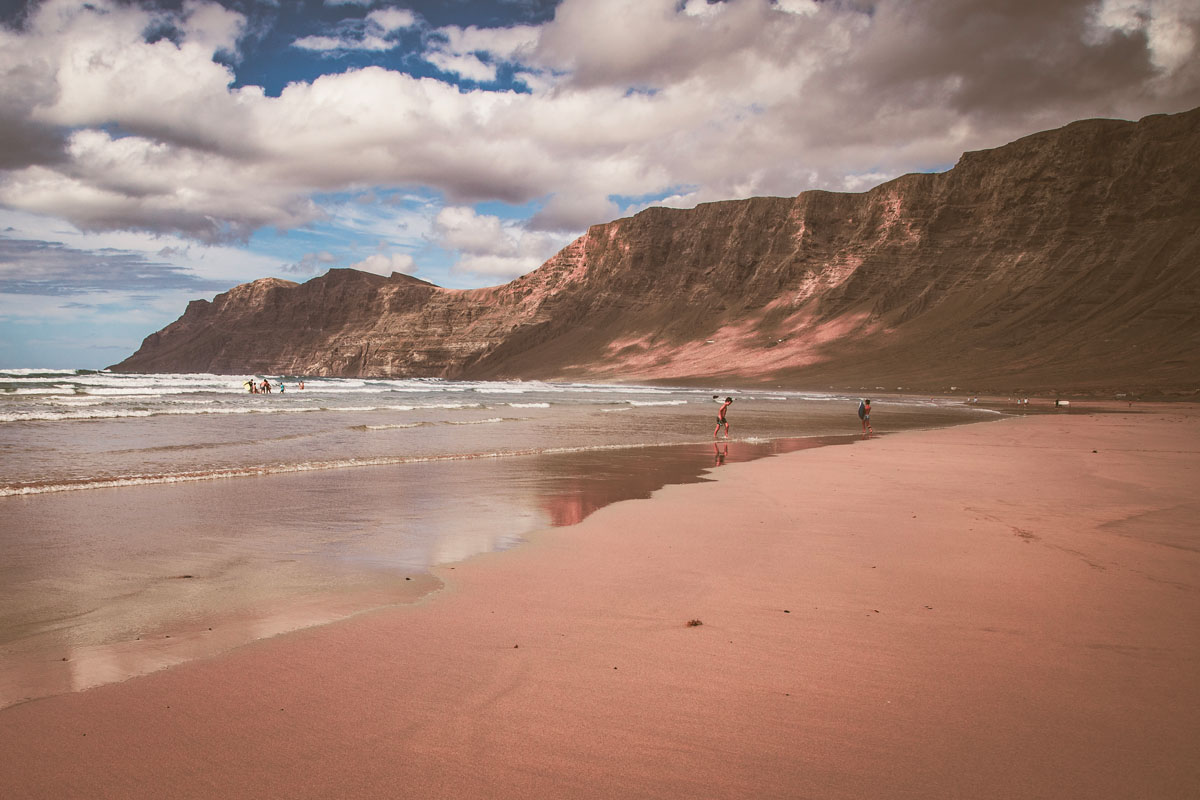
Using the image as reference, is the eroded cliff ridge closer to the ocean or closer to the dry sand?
the ocean

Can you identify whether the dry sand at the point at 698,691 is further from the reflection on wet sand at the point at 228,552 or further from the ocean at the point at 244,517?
the ocean at the point at 244,517

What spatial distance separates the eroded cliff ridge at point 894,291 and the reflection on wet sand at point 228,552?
197ft

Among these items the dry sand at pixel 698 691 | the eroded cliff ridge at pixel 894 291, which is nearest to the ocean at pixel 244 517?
the dry sand at pixel 698 691

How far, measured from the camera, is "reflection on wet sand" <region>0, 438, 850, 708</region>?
4.82 metres

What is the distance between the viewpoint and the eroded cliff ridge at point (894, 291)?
3196 inches

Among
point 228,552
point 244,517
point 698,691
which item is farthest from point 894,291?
point 698,691

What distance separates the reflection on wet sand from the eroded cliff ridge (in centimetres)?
6010

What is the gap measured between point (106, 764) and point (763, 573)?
507 cm

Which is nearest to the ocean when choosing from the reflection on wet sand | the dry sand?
the reflection on wet sand

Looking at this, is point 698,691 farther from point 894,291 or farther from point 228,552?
point 894,291

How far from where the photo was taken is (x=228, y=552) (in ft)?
24.8

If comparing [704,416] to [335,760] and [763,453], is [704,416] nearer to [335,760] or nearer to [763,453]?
[763,453]

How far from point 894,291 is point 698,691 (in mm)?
120203

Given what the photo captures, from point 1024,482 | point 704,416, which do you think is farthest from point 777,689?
point 704,416
